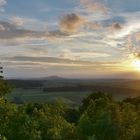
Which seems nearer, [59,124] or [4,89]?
[59,124]

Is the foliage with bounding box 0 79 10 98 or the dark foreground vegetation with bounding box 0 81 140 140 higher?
the foliage with bounding box 0 79 10 98

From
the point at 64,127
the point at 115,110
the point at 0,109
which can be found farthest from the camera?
the point at 115,110

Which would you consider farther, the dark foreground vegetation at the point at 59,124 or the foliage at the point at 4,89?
the foliage at the point at 4,89

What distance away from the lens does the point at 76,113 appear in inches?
4550

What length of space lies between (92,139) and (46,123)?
7.71m

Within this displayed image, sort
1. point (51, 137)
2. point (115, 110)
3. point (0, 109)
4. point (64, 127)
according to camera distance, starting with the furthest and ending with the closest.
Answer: point (115, 110) → point (64, 127) → point (51, 137) → point (0, 109)

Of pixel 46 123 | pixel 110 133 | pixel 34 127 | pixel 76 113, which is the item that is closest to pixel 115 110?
pixel 110 133

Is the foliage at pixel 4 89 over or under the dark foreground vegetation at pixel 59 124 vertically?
over

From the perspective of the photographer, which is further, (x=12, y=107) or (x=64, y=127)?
(x=64, y=127)

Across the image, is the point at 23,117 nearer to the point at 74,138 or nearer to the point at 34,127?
the point at 34,127

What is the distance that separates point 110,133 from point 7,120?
565 inches

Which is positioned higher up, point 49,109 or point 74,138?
point 49,109

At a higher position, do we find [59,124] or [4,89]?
[4,89]

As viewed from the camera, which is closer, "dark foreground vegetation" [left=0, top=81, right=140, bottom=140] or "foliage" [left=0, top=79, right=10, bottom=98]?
"dark foreground vegetation" [left=0, top=81, right=140, bottom=140]
